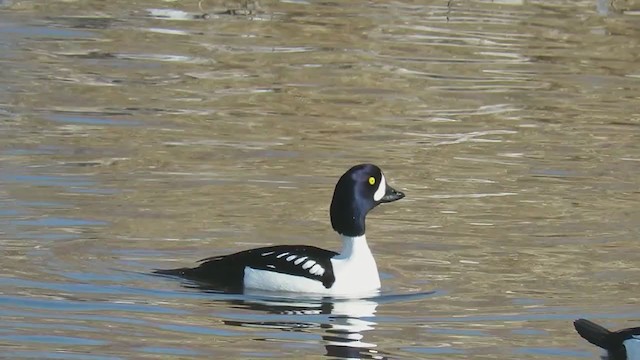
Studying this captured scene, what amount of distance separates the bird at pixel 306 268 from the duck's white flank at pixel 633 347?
218 centimetres

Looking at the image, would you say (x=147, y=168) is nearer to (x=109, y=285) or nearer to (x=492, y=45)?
(x=109, y=285)

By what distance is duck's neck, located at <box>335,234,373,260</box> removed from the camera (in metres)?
11.2

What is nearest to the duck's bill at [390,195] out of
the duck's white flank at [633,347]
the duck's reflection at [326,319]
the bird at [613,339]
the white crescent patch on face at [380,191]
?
the white crescent patch on face at [380,191]

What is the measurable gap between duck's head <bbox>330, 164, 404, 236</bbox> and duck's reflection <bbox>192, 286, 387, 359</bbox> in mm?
514

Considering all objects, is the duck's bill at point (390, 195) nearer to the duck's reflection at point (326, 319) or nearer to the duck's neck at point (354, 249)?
the duck's neck at point (354, 249)

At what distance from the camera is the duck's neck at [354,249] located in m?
11.2

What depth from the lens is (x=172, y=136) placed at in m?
15.2

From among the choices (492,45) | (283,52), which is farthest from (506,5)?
(283,52)

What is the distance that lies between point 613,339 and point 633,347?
0.57 feet

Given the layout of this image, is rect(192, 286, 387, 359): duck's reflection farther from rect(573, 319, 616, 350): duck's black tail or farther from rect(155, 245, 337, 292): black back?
rect(573, 319, 616, 350): duck's black tail

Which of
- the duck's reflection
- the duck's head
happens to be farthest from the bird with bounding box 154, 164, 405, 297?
the duck's reflection

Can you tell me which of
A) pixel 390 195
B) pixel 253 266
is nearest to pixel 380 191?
pixel 390 195

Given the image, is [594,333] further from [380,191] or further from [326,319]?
[380,191]

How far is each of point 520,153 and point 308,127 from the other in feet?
6.24
